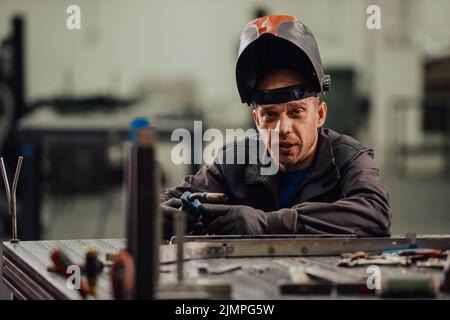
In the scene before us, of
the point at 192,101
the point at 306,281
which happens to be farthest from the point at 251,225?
the point at 192,101

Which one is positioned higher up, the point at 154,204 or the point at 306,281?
the point at 154,204

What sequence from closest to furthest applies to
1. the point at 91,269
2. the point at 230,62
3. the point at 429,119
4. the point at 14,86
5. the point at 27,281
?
1. the point at 91,269
2. the point at 27,281
3. the point at 14,86
4. the point at 429,119
5. the point at 230,62

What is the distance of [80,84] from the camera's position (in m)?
10.8

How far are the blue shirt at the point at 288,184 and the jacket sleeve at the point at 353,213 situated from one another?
13 cm

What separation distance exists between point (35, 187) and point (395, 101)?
7481mm

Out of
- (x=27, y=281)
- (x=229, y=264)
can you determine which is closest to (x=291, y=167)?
(x=229, y=264)

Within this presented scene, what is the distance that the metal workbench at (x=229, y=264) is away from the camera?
111 centimetres

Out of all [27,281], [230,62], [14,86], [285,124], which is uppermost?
[230,62]

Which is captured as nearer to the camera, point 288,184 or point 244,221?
point 244,221

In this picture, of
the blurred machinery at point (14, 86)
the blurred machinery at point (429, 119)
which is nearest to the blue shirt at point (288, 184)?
the blurred machinery at point (14, 86)

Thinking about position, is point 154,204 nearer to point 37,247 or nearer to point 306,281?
point 306,281

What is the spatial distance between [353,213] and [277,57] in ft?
1.22

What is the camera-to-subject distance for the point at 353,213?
157 centimetres

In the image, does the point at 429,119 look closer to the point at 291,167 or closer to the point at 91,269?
the point at 291,167
